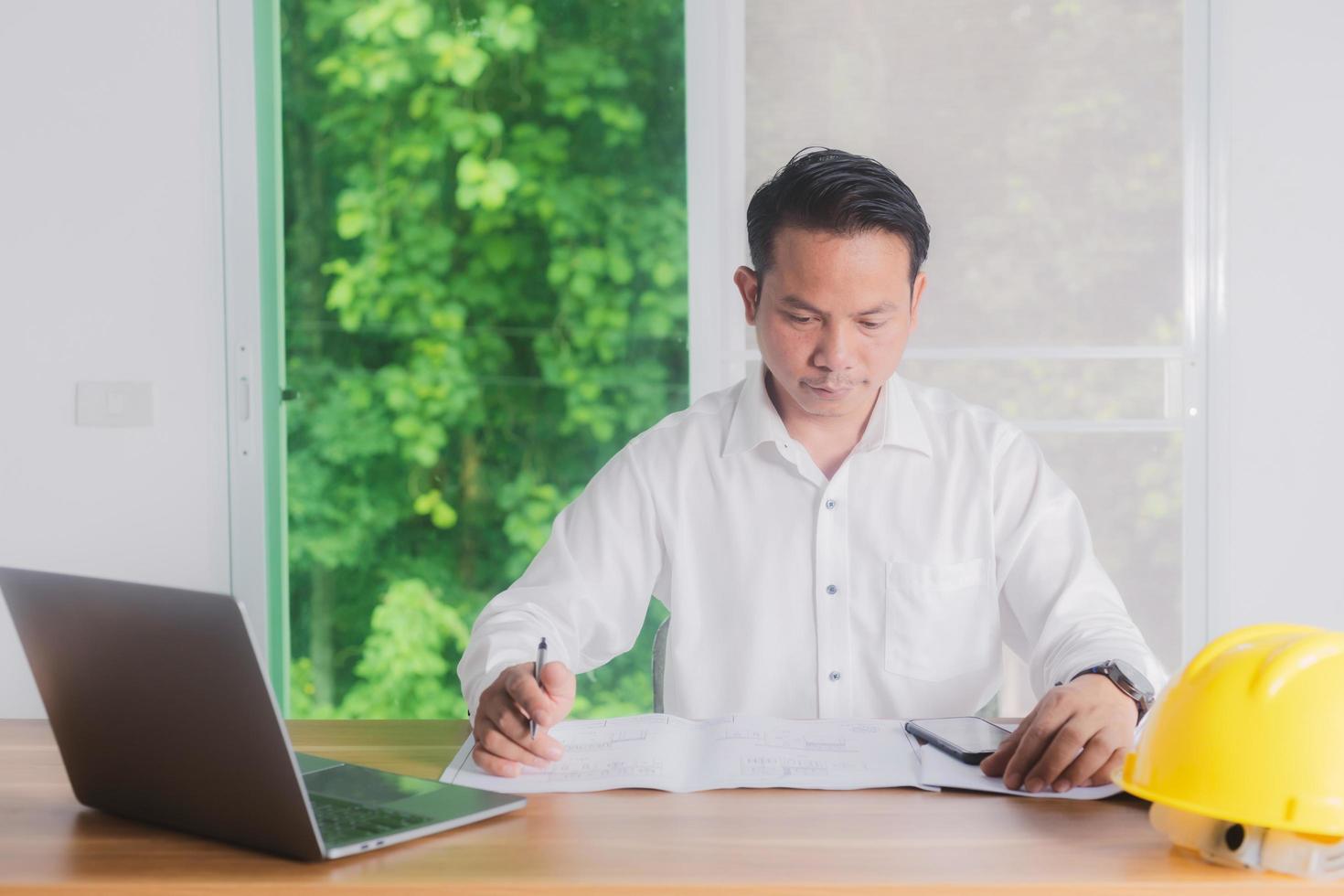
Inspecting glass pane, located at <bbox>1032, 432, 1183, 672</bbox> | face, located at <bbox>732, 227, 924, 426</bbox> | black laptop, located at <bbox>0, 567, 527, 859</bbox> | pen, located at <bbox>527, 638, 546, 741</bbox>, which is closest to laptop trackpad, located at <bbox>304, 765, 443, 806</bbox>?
black laptop, located at <bbox>0, 567, 527, 859</bbox>

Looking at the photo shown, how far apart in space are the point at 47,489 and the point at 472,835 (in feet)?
7.32

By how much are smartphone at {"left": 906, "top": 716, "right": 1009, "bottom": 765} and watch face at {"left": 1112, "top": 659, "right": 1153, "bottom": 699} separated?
0.13 meters

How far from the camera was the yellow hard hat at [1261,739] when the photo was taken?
32.9 inches

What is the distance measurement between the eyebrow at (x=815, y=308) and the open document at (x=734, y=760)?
1.74 ft

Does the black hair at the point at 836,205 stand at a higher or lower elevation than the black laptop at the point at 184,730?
higher

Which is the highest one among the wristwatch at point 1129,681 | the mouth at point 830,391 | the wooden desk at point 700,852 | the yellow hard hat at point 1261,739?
the mouth at point 830,391

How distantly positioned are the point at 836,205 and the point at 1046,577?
0.57m

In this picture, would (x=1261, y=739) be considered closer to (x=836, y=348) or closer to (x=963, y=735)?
(x=963, y=735)

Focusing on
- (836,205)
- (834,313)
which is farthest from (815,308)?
(836,205)

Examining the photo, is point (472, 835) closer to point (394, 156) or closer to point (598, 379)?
point (598, 379)

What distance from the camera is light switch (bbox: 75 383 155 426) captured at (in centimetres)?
278

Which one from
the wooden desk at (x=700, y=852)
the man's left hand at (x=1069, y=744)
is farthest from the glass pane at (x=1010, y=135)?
the wooden desk at (x=700, y=852)

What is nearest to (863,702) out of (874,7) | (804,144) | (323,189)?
(804,144)

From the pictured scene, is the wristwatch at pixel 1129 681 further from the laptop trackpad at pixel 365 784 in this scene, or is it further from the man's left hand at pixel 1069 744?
the laptop trackpad at pixel 365 784
